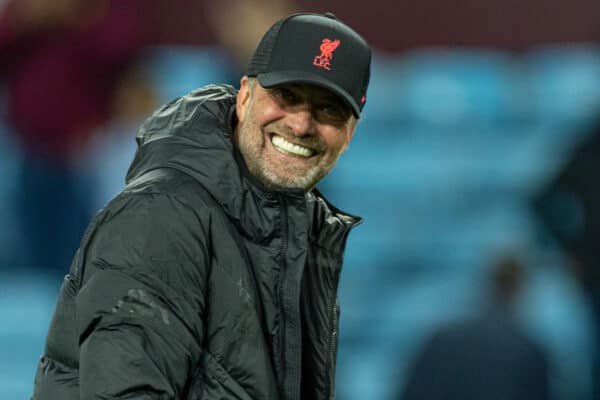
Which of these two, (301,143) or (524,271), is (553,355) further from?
(301,143)

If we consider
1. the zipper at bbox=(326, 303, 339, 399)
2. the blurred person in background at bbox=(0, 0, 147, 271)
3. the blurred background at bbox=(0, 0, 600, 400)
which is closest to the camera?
the zipper at bbox=(326, 303, 339, 399)

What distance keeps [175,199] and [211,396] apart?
376 millimetres

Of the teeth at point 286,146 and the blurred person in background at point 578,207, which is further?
the blurred person in background at point 578,207

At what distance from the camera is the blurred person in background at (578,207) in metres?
6.11

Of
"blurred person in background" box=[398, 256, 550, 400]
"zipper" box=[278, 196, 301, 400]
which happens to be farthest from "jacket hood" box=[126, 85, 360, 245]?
"blurred person in background" box=[398, 256, 550, 400]

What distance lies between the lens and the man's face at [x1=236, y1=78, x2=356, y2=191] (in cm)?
252

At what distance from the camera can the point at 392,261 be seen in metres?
6.16

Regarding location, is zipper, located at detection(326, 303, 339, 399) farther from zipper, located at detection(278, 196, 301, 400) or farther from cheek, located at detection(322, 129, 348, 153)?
cheek, located at detection(322, 129, 348, 153)

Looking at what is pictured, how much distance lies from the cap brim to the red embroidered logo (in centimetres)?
3

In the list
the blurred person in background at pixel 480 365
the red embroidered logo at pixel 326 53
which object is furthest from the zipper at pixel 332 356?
the blurred person in background at pixel 480 365

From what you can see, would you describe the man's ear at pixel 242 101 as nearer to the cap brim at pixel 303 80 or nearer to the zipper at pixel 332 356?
the cap brim at pixel 303 80

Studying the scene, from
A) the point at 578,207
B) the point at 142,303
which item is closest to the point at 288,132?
the point at 142,303

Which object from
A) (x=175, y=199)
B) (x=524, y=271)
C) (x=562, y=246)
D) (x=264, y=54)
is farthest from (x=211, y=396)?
(x=562, y=246)

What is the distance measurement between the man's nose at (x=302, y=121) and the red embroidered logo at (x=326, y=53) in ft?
0.35
